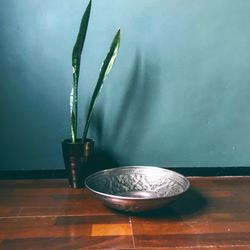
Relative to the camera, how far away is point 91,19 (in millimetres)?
1549

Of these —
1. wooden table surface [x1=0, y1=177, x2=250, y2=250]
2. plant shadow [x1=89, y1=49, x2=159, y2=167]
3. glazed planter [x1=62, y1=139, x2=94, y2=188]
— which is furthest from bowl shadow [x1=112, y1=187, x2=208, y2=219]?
plant shadow [x1=89, y1=49, x2=159, y2=167]

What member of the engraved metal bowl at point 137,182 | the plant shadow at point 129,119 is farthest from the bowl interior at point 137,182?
the plant shadow at point 129,119

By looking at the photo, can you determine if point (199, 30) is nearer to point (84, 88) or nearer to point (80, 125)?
point (84, 88)

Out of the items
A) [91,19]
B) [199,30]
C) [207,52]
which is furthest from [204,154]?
[91,19]

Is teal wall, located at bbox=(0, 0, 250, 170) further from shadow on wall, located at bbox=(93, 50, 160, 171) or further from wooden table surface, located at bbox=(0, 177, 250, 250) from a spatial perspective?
wooden table surface, located at bbox=(0, 177, 250, 250)

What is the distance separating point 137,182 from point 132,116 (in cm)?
36

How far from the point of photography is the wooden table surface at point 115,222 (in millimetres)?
1003

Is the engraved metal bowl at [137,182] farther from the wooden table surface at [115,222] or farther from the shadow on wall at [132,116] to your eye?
the shadow on wall at [132,116]

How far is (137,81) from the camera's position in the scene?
63.2 inches

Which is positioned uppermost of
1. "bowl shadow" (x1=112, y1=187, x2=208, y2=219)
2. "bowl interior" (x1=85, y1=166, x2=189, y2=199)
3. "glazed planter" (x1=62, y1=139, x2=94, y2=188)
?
"glazed planter" (x1=62, y1=139, x2=94, y2=188)

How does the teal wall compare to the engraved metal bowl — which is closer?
the engraved metal bowl

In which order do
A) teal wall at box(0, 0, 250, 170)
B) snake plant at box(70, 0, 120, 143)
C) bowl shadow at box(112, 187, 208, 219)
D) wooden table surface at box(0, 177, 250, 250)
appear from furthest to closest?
teal wall at box(0, 0, 250, 170)
snake plant at box(70, 0, 120, 143)
bowl shadow at box(112, 187, 208, 219)
wooden table surface at box(0, 177, 250, 250)

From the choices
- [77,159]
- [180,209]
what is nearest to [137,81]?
[77,159]

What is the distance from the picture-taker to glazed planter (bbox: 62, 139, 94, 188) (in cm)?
144
